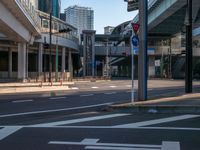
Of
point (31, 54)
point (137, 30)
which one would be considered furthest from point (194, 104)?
point (31, 54)

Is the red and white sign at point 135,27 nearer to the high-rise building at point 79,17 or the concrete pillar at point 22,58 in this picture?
the concrete pillar at point 22,58

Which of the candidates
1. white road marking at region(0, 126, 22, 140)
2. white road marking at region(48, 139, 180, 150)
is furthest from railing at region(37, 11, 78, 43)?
white road marking at region(48, 139, 180, 150)

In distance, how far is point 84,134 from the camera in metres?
11.2

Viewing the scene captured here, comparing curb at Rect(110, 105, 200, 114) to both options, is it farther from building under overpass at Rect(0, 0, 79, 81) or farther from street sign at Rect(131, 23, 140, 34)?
building under overpass at Rect(0, 0, 79, 81)

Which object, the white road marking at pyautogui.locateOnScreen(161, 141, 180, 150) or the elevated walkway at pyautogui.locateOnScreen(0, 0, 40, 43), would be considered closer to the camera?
the white road marking at pyautogui.locateOnScreen(161, 141, 180, 150)

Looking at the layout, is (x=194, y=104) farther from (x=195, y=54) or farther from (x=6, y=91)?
(x=195, y=54)

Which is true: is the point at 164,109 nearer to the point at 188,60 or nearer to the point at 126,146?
the point at 126,146

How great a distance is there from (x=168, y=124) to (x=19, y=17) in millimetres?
28659

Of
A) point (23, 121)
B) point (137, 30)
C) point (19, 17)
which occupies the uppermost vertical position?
point (19, 17)

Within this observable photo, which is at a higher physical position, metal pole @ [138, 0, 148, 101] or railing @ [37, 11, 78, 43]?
railing @ [37, 11, 78, 43]

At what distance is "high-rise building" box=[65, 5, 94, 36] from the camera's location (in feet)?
524

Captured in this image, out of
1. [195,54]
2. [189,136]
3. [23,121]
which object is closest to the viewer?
[189,136]

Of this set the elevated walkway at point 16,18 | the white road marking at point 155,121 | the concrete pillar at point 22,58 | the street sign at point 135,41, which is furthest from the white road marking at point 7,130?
the concrete pillar at point 22,58

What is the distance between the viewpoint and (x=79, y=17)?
16588 centimetres
